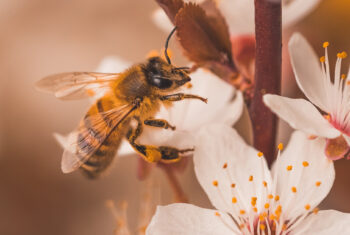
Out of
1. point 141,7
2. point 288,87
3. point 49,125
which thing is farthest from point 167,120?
point 141,7

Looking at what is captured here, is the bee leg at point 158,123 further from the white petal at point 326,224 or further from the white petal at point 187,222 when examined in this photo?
the white petal at point 326,224

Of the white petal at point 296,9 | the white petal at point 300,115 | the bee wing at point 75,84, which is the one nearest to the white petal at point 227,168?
the white petal at point 300,115

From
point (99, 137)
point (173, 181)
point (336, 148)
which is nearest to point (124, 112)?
point (99, 137)

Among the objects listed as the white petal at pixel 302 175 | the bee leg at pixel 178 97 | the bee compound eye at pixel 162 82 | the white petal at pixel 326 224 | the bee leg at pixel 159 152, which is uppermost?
the bee compound eye at pixel 162 82

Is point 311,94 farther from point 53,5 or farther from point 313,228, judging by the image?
point 53,5

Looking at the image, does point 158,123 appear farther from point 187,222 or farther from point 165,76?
point 187,222
